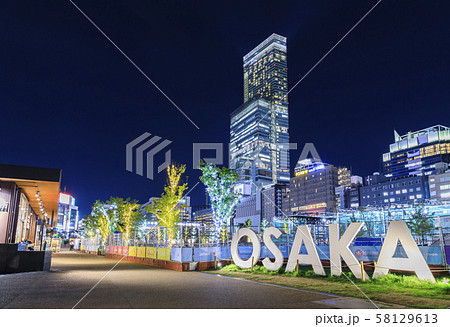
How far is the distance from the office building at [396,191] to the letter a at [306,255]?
4613 inches

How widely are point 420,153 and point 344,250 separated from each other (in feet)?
634

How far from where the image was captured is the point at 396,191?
131 meters

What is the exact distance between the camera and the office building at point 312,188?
516 ft

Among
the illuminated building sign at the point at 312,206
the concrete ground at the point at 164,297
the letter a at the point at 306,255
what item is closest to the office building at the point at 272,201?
the illuminated building sign at the point at 312,206

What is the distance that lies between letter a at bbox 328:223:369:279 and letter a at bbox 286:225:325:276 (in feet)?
2.86

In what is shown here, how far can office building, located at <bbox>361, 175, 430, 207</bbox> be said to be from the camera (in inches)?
4970

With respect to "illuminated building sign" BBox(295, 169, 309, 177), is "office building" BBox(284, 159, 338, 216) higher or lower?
lower

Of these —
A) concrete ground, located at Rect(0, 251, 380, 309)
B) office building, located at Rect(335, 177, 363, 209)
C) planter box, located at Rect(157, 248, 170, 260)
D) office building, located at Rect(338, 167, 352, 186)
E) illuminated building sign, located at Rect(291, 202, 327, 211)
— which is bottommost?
concrete ground, located at Rect(0, 251, 380, 309)

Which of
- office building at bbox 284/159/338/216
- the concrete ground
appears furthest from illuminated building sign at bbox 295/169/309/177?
the concrete ground

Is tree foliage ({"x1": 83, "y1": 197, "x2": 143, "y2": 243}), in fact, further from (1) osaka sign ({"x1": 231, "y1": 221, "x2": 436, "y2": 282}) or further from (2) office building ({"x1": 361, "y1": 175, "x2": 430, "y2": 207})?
(2) office building ({"x1": 361, "y1": 175, "x2": 430, "y2": 207})
